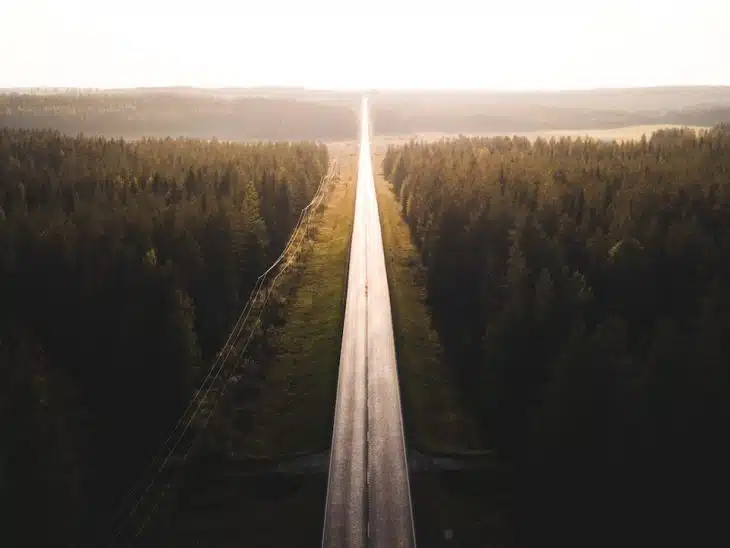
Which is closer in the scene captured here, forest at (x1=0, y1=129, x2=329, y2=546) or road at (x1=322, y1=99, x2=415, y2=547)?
forest at (x1=0, y1=129, x2=329, y2=546)

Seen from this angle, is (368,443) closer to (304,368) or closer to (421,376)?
(421,376)

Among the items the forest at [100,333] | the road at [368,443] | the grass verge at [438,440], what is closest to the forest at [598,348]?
the grass verge at [438,440]

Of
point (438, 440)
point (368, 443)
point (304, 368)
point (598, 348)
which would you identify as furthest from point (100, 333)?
point (598, 348)

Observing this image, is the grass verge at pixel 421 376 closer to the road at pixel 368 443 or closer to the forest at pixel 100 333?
the road at pixel 368 443

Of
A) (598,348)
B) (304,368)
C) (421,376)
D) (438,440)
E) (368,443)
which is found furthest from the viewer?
(304,368)

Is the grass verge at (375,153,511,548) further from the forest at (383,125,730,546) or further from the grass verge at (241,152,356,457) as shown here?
the grass verge at (241,152,356,457)

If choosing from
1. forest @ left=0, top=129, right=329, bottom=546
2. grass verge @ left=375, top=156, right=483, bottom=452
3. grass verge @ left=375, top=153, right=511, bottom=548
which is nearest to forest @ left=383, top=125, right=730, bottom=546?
grass verge @ left=375, top=153, right=511, bottom=548
